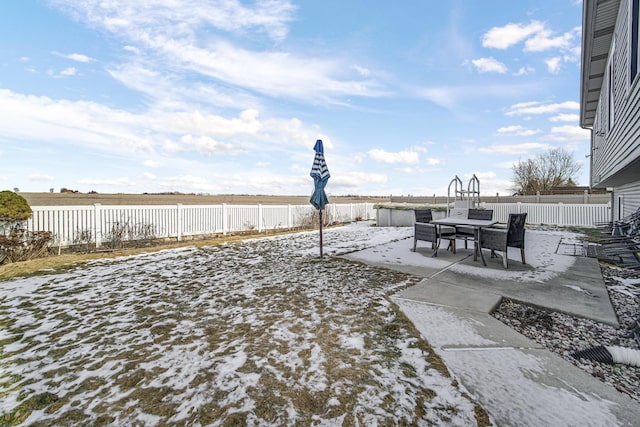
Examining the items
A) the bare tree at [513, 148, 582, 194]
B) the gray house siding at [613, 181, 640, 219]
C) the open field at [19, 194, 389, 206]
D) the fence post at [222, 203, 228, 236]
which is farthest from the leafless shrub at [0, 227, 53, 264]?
the bare tree at [513, 148, 582, 194]

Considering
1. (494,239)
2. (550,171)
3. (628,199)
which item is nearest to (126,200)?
(494,239)

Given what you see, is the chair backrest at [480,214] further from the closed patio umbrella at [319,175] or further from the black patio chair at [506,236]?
the closed patio umbrella at [319,175]

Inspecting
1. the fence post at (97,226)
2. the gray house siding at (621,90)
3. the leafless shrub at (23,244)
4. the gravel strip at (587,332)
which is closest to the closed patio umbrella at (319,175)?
the gravel strip at (587,332)

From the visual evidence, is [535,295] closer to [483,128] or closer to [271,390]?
[271,390]

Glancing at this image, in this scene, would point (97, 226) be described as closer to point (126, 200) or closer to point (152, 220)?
point (152, 220)

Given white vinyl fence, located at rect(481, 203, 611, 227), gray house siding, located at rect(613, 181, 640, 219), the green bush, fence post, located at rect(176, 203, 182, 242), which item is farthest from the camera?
white vinyl fence, located at rect(481, 203, 611, 227)

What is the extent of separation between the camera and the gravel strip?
2.02 meters

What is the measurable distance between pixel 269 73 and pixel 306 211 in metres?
5.78

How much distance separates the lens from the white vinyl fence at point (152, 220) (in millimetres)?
6789

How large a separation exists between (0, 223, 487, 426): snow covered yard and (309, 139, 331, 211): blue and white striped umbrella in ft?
8.09

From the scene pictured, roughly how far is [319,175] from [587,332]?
4.83m

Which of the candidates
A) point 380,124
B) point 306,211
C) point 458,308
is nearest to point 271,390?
point 458,308

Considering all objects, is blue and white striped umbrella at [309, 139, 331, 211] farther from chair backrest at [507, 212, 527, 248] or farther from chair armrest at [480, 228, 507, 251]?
chair backrest at [507, 212, 527, 248]

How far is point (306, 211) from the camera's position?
12672 mm
